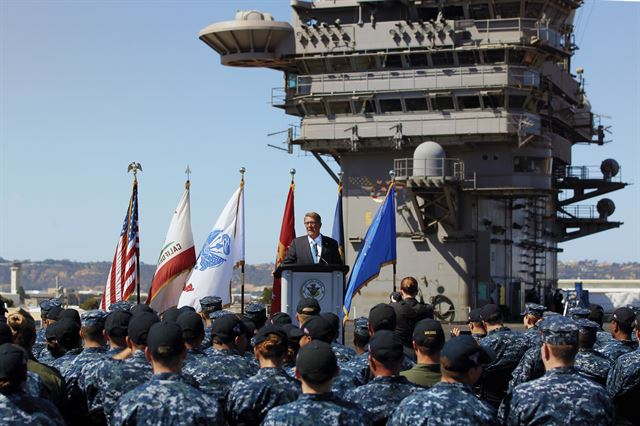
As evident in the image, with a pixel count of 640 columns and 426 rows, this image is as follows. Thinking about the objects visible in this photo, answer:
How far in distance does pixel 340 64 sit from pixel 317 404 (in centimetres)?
3807

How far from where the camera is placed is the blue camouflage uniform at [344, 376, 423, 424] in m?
8.55

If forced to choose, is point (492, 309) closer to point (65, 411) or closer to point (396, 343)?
point (396, 343)

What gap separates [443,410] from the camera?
24.5ft

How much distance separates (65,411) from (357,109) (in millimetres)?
35896

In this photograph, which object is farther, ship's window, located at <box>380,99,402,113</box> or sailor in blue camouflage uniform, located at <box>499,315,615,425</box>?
ship's window, located at <box>380,99,402,113</box>

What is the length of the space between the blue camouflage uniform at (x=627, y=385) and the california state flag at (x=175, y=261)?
1203cm

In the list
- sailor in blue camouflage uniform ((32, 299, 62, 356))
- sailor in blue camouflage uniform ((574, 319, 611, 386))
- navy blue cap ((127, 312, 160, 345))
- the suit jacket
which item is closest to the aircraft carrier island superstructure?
the suit jacket

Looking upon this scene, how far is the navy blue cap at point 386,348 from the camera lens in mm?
8523

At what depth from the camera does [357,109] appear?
4444 cm

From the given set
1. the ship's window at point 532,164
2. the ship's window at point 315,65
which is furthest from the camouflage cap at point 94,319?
the ship's window at point 532,164

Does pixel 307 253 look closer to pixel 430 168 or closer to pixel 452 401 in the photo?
pixel 452 401

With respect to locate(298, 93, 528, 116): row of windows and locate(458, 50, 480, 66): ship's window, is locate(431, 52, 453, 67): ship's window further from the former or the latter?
locate(298, 93, 528, 116): row of windows

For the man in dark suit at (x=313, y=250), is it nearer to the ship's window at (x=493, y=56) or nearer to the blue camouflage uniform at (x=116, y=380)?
the blue camouflage uniform at (x=116, y=380)

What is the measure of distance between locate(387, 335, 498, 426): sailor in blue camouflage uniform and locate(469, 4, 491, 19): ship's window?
1476 inches
